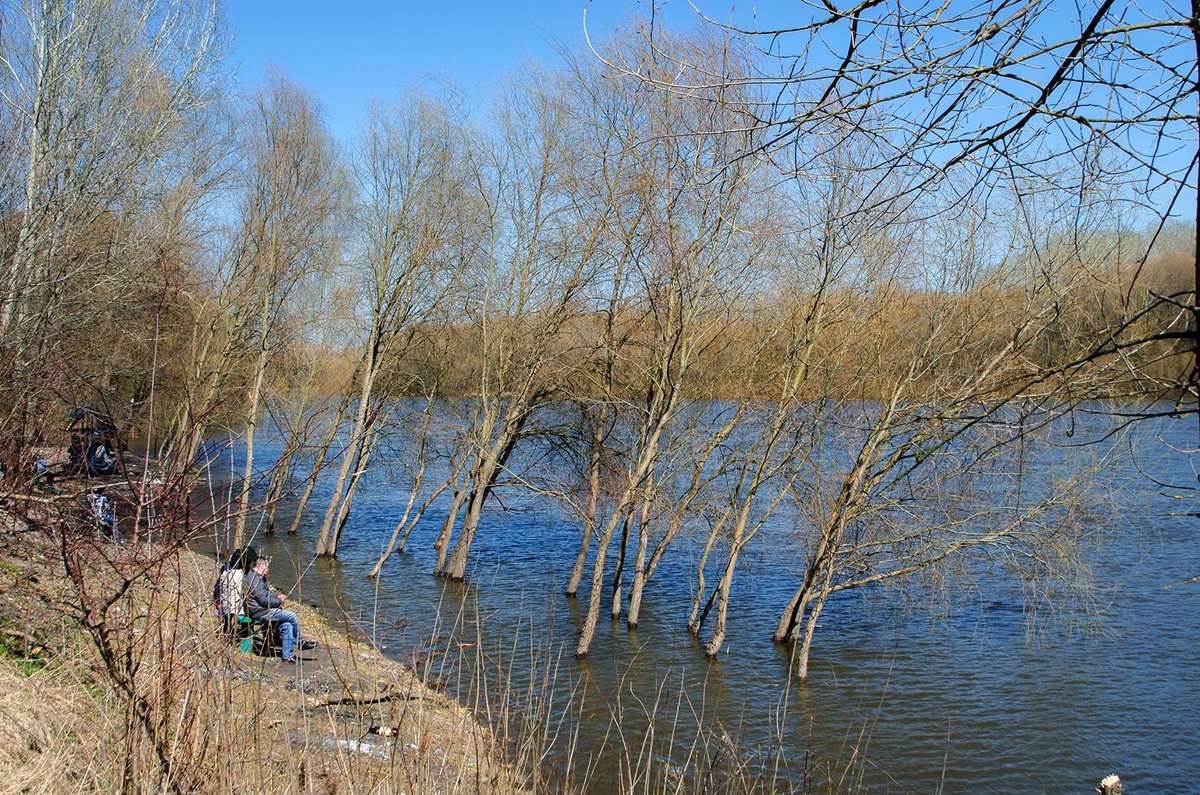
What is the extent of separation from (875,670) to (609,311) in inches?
305

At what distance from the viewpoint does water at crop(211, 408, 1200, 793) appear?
1038 centimetres

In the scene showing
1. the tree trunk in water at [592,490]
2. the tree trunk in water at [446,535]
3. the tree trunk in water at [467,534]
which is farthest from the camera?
the tree trunk in water at [446,535]

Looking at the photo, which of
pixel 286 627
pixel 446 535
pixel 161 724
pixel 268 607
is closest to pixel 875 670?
pixel 286 627

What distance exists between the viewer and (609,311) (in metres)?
17.5

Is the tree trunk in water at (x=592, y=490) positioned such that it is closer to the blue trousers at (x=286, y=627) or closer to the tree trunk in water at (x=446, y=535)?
the tree trunk in water at (x=446, y=535)

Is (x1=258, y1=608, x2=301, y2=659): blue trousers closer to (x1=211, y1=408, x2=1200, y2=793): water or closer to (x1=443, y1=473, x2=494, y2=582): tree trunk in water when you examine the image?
(x1=211, y1=408, x2=1200, y2=793): water

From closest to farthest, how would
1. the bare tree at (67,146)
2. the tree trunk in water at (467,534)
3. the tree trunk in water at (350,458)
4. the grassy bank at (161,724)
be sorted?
the grassy bank at (161,724)
the bare tree at (67,146)
the tree trunk in water at (467,534)
the tree trunk in water at (350,458)

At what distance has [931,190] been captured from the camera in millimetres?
3545

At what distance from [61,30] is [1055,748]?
14.8 metres

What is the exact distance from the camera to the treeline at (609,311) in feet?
36.0

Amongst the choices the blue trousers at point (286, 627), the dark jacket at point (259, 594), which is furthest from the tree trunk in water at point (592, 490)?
the dark jacket at point (259, 594)

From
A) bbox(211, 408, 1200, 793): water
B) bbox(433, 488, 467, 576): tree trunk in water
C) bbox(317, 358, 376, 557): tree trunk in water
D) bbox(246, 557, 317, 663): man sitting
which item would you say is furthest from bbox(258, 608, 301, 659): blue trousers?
bbox(317, 358, 376, 557): tree trunk in water

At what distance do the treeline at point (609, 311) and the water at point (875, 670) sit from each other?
752 millimetres

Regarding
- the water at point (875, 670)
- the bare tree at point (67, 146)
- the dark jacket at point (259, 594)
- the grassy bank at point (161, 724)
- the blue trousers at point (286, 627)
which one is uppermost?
the bare tree at point (67, 146)
